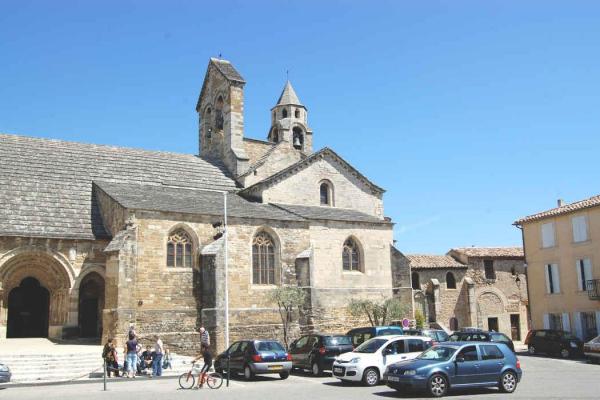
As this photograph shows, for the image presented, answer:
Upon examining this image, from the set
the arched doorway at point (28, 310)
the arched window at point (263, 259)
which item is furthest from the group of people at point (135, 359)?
the arched doorway at point (28, 310)

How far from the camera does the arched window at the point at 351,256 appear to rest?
107 ft

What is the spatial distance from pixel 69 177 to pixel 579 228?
26.9 meters

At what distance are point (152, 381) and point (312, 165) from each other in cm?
1845

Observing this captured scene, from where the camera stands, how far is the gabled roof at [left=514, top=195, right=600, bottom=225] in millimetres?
31050

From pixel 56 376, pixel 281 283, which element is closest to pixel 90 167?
pixel 281 283

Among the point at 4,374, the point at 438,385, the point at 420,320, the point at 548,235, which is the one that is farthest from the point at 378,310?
the point at 4,374

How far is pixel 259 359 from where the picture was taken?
62.4ft

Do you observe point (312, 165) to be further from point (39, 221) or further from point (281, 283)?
point (39, 221)

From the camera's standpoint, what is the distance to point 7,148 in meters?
31.2

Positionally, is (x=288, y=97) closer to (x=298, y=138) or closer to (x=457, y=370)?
(x=298, y=138)

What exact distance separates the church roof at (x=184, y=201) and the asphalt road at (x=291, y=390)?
950 centimetres

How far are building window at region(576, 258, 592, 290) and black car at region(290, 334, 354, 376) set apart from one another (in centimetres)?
1598

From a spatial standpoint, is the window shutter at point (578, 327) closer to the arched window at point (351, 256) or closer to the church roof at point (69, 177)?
the arched window at point (351, 256)

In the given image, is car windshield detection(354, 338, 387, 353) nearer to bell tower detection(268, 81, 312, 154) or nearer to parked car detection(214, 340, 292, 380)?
parked car detection(214, 340, 292, 380)
